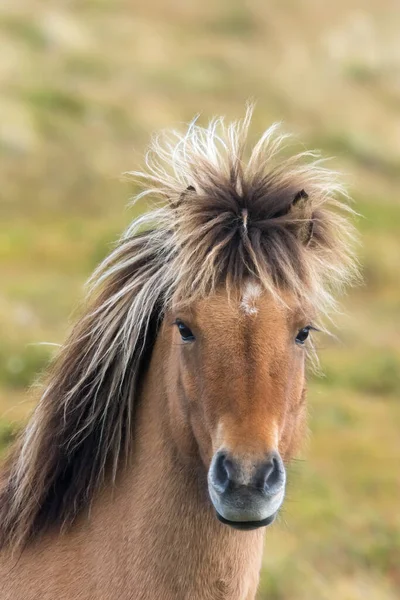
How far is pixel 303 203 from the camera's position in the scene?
452 cm

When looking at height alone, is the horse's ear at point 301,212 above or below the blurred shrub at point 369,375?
above

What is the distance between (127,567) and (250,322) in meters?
1.28

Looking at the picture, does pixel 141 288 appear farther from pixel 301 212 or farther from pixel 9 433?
pixel 9 433

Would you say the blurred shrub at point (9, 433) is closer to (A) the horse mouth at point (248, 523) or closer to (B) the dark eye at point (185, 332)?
(B) the dark eye at point (185, 332)

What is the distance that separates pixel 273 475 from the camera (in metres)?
3.88

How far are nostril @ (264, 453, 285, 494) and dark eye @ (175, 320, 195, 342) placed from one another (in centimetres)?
68

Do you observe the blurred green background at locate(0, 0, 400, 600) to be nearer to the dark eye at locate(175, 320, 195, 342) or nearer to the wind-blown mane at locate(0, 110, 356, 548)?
the wind-blown mane at locate(0, 110, 356, 548)

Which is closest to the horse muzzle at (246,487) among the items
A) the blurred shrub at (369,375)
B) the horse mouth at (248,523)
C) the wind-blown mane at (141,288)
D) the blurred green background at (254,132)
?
the horse mouth at (248,523)

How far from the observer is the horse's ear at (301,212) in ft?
14.8

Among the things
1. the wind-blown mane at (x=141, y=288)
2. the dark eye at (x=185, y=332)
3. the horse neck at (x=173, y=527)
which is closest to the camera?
the dark eye at (x=185, y=332)

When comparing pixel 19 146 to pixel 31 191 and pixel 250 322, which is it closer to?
pixel 31 191

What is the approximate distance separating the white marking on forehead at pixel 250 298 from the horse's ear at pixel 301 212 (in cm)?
44

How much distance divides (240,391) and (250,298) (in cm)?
42

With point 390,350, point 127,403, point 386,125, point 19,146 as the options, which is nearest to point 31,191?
point 19,146
